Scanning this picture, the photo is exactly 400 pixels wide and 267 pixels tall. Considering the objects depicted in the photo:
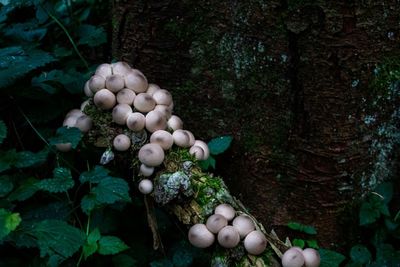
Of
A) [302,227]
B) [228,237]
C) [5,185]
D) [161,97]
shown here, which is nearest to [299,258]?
[228,237]

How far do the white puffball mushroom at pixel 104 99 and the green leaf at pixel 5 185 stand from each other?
1.60 feet

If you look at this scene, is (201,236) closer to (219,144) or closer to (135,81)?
(219,144)

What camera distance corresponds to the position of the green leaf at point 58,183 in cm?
189

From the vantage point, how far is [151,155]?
6.40 ft

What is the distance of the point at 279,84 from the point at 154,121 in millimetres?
602

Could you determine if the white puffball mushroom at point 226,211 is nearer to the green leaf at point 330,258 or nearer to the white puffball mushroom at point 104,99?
the green leaf at point 330,258

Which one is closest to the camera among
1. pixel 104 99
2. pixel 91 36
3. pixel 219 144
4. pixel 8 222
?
pixel 8 222

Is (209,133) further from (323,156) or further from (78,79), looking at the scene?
(78,79)

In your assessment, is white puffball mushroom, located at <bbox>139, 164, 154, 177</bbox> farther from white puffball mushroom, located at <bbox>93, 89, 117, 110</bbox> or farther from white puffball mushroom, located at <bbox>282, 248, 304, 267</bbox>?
white puffball mushroom, located at <bbox>282, 248, 304, 267</bbox>

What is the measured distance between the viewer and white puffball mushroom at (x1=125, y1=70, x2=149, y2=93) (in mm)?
2068

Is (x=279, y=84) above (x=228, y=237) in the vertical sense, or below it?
above

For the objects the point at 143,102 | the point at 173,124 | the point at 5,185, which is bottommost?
the point at 5,185

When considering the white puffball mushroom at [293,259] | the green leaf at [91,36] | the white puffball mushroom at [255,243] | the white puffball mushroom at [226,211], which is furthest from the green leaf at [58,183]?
the green leaf at [91,36]

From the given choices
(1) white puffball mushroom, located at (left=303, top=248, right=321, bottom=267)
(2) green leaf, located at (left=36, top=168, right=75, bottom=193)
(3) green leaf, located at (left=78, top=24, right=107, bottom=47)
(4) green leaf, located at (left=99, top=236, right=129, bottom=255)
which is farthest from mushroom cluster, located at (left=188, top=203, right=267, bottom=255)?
(3) green leaf, located at (left=78, top=24, right=107, bottom=47)
